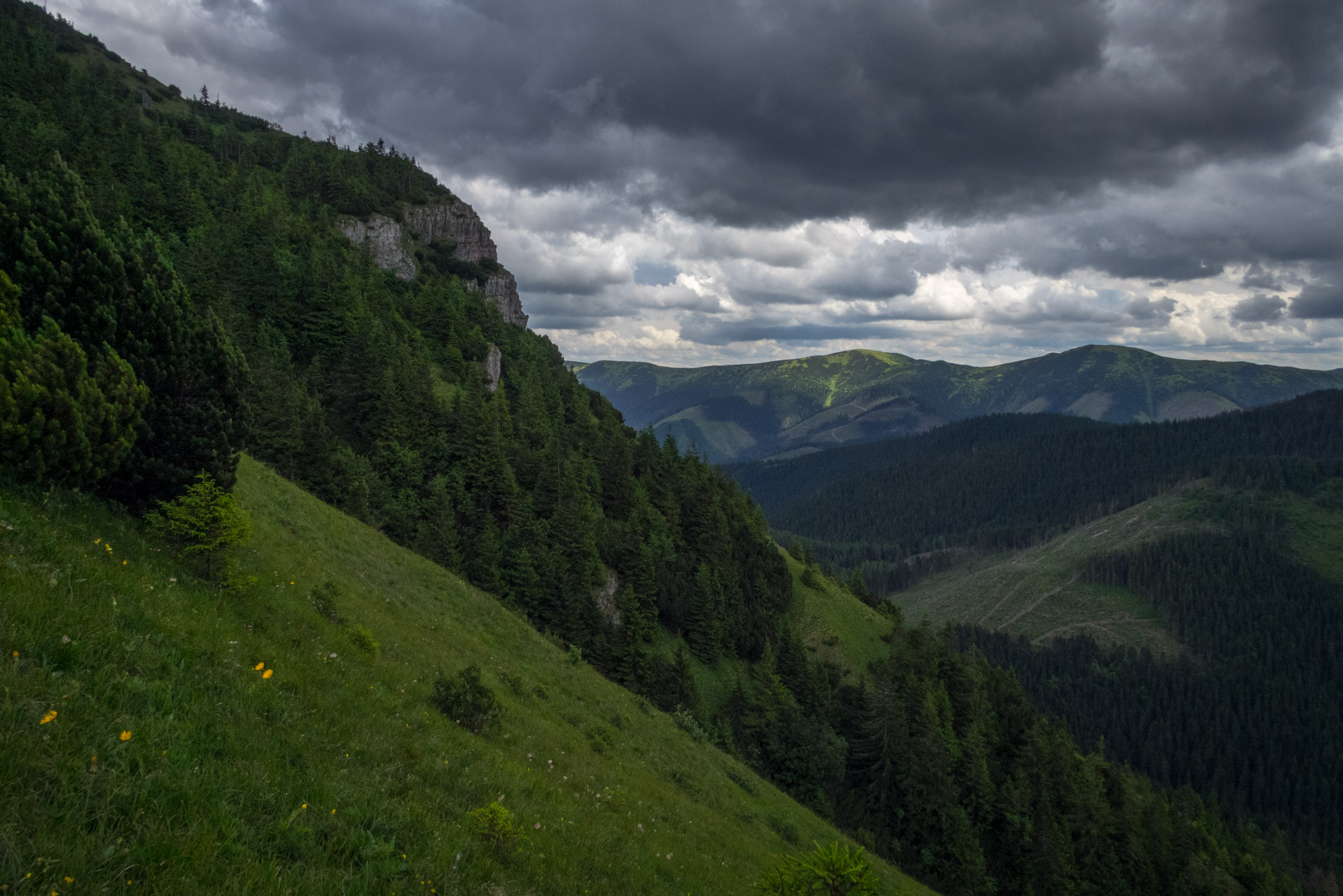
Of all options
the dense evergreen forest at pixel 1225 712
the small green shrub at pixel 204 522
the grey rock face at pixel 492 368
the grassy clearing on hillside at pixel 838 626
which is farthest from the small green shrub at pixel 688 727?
the dense evergreen forest at pixel 1225 712

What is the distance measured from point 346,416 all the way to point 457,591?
109ft

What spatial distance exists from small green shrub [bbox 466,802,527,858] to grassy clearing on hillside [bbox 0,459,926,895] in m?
0.16

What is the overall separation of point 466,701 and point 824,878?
357 inches

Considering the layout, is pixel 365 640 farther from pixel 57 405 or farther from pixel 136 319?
pixel 136 319

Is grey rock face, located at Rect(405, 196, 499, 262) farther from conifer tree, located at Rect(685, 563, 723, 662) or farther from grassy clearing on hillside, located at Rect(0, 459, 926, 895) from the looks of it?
grassy clearing on hillside, located at Rect(0, 459, 926, 895)

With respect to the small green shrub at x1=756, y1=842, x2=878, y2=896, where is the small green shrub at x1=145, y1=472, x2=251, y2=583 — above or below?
above

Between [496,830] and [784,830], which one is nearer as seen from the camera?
[496,830]

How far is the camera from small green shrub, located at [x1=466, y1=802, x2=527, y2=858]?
326 inches

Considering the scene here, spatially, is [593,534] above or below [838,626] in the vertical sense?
above

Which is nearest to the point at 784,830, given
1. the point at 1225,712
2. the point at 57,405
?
the point at 57,405

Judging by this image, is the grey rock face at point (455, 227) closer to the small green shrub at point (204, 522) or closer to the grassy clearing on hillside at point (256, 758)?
the grassy clearing on hillside at point (256, 758)

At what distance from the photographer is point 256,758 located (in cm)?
700

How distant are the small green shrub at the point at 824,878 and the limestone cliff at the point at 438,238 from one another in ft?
319

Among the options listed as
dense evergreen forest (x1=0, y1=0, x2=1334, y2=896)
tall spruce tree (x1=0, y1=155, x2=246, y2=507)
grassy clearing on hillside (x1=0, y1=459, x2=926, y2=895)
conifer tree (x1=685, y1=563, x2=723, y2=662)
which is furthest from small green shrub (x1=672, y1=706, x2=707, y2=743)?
tall spruce tree (x1=0, y1=155, x2=246, y2=507)
